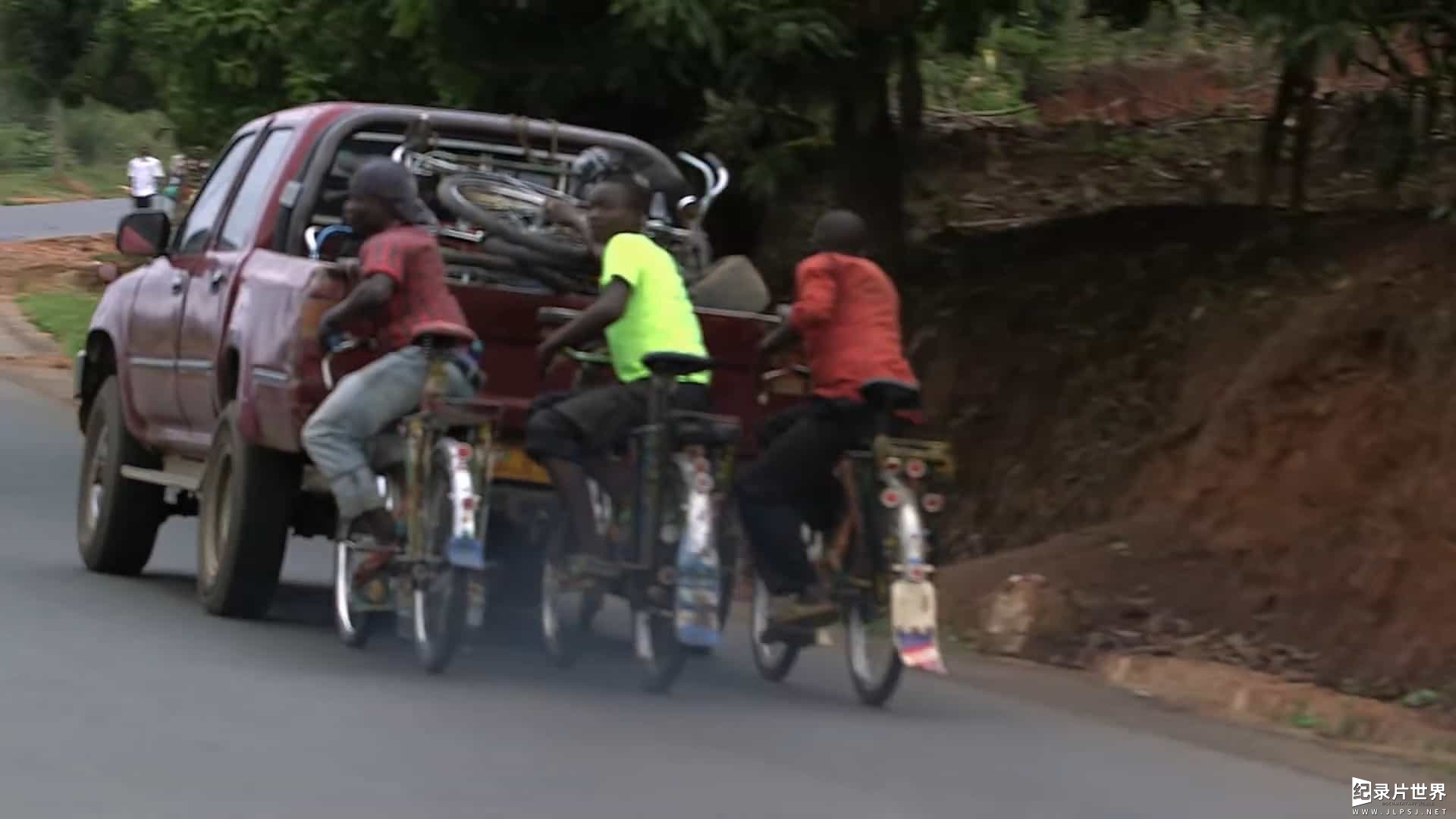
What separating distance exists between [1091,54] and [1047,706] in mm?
12638

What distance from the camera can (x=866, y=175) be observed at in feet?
51.9

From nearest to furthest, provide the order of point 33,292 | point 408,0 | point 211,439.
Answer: point 211,439 < point 408,0 < point 33,292

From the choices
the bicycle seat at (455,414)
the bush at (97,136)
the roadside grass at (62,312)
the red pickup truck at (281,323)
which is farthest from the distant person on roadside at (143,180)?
the bicycle seat at (455,414)

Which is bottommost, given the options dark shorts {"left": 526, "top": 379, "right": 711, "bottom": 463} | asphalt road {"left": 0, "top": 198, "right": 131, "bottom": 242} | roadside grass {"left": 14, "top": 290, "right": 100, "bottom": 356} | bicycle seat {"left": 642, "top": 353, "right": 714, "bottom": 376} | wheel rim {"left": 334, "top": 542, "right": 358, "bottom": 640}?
asphalt road {"left": 0, "top": 198, "right": 131, "bottom": 242}

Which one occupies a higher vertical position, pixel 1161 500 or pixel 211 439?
pixel 211 439

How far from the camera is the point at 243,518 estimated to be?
1022cm

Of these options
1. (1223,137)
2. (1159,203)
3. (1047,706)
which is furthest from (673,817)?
(1223,137)

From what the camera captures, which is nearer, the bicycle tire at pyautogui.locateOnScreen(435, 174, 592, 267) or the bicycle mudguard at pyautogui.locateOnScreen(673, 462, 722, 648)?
the bicycle mudguard at pyautogui.locateOnScreen(673, 462, 722, 648)

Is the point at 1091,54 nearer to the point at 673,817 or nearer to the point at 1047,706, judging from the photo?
the point at 1047,706

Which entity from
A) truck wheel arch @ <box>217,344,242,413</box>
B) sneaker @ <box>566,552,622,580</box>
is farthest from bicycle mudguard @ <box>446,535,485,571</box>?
truck wheel arch @ <box>217,344,242,413</box>

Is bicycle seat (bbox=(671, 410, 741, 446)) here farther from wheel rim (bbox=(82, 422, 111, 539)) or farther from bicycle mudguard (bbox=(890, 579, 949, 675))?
wheel rim (bbox=(82, 422, 111, 539))

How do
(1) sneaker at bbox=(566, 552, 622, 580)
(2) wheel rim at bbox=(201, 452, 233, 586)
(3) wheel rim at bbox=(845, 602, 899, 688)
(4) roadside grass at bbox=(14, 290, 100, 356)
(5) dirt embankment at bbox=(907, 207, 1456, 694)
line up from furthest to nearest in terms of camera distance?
(4) roadside grass at bbox=(14, 290, 100, 356) < (5) dirt embankment at bbox=(907, 207, 1456, 694) < (2) wheel rim at bbox=(201, 452, 233, 586) < (3) wheel rim at bbox=(845, 602, 899, 688) < (1) sneaker at bbox=(566, 552, 622, 580)

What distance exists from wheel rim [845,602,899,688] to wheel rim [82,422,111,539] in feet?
14.0

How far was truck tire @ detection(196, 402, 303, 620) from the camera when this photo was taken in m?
10.2
